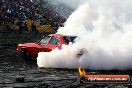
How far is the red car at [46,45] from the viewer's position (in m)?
15.8

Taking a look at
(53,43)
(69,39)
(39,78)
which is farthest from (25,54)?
(39,78)

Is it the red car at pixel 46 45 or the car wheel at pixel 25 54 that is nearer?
the red car at pixel 46 45

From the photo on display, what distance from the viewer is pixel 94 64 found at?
47.0 ft

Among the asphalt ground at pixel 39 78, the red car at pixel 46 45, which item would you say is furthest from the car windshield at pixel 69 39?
the asphalt ground at pixel 39 78

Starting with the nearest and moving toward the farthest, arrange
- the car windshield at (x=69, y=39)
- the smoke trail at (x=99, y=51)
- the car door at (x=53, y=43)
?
1. the smoke trail at (x=99, y=51)
2. the car door at (x=53, y=43)
3. the car windshield at (x=69, y=39)

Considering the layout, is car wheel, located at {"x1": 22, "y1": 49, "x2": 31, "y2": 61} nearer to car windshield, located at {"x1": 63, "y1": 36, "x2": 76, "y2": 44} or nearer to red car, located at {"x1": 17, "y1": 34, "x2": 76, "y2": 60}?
red car, located at {"x1": 17, "y1": 34, "x2": 76, "y2": 60}

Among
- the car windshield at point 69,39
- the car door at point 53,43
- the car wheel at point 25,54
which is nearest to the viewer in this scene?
the car door at point 53,43

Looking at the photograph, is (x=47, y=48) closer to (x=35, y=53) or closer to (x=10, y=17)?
(x=35, y=53)

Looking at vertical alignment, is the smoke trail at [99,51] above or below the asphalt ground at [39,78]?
above

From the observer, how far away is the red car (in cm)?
1577

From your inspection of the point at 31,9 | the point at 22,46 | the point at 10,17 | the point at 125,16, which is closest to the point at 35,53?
the point at 22,46

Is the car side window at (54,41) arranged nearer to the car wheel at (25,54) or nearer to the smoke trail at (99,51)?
the smoke trail at (99,51)

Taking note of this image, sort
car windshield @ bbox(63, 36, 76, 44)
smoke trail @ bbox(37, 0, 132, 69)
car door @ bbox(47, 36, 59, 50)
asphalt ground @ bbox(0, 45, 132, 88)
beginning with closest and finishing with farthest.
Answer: asphalt ground @ bbox(0, 45, 132, 88) < smoke trail @ bbox(37, 0, 132, 69) < car door @ bbox(47, 36, 59, 50) < car windshield @ bbox(63, 36, 76, 44)

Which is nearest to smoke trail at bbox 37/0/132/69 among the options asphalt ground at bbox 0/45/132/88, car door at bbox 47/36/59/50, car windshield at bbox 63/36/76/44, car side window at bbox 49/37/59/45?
car windshield at bbox 63/36/76/44
